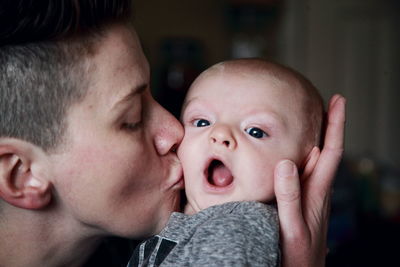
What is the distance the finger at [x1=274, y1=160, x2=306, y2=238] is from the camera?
117 cm

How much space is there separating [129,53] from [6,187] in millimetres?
406

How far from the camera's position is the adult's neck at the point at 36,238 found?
1.19 metres

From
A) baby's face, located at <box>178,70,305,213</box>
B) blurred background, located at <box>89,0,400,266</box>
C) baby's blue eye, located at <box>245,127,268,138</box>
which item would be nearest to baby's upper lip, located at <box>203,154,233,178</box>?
baby's face, located at <box>178,70,305,213</box>

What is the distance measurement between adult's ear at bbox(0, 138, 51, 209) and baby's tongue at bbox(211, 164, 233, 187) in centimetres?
39

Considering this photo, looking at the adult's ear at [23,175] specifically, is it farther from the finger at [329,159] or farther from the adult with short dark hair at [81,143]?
the finger at [329,159]

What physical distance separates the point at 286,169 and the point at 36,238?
618 mm

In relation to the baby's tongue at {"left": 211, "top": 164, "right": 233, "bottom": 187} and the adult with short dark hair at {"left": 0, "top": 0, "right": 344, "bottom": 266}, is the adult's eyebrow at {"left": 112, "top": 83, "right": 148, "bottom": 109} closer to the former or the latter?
the adult with short dark hair at {"left": 0, "top": 0, "right": 344, "bottom": 266}

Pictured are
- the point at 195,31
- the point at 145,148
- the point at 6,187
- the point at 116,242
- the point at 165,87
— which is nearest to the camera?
the point at 6,187

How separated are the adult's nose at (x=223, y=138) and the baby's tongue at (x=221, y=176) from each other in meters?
0.08

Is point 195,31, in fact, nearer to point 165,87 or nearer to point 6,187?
point 165,87

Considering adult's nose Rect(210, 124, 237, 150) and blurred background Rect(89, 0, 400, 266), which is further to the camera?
blurred background Rect(89, 0, 400, 266)

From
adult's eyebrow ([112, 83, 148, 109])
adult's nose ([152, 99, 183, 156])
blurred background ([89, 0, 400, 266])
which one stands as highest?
adult's eyebrow ([112, 83, 148, 109])

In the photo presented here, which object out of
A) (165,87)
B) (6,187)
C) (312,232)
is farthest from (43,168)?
(165,87)

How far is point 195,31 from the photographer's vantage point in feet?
15.1
